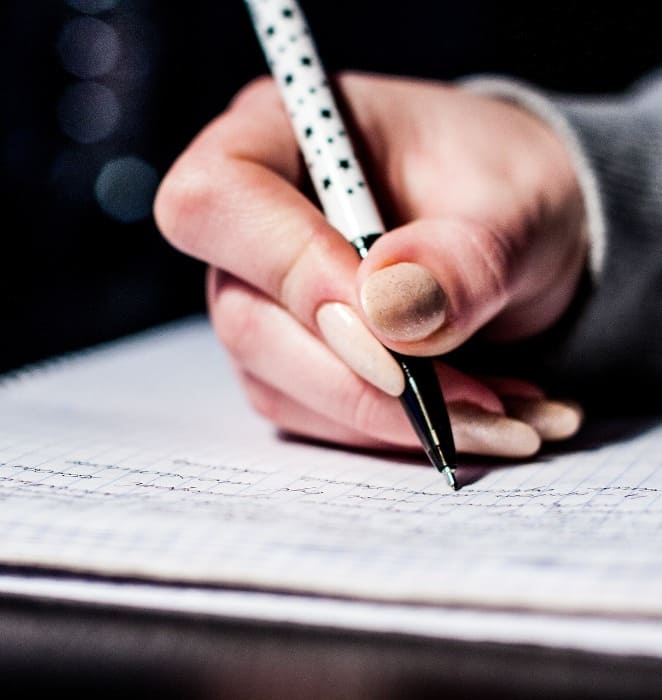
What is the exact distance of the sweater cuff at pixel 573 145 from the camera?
0.52 meters

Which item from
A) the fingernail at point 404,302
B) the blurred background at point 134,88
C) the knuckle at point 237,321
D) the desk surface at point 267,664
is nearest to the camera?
the desk surface at point 267,664

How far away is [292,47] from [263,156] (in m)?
0.08

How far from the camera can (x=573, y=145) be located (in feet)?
1.76

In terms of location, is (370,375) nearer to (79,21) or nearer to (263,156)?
(263,156)

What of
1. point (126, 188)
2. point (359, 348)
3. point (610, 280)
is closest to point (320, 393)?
point (359, 348)

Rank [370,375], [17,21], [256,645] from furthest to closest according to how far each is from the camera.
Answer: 1. [17,21]
2. [370,375]
3. [256,645]

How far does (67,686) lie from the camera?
0.23 metres

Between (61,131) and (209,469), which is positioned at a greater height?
(61,131)

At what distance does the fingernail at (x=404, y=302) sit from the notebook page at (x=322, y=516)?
7 cm

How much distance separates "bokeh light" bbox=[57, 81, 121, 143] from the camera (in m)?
0.93

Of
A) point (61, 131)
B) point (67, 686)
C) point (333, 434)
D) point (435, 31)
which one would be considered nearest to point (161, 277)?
point (61, 131)

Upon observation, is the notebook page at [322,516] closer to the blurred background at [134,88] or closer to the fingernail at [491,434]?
the fingernail at [491,434]

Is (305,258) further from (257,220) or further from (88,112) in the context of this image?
(88,112)

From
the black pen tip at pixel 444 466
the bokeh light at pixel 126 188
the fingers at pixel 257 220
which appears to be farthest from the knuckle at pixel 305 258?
the bokeh light at pixel 126 188
